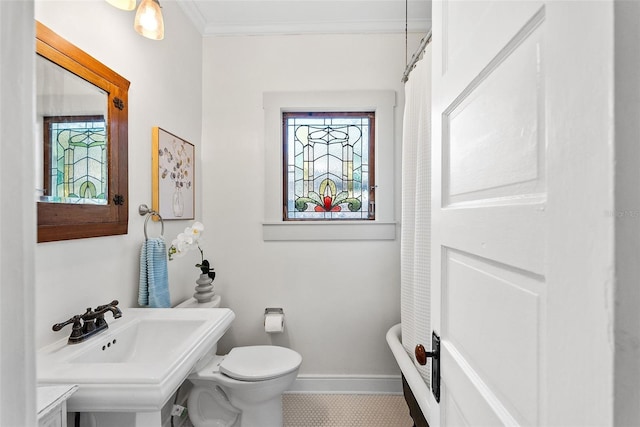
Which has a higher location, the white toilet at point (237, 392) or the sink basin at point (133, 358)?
the sink basin at point (133, 358)

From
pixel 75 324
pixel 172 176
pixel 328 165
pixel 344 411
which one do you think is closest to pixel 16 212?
pixel 75 324

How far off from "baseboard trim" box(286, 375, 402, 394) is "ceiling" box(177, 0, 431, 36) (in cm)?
237

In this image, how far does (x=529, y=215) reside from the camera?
1.27 ft

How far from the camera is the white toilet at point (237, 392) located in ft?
4.85

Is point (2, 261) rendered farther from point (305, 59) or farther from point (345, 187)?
point (305, 59)

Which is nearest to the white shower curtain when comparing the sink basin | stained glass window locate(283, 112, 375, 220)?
stained glass window locate(283, 112, 375, 220)

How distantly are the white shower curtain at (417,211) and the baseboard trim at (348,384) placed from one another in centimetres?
58

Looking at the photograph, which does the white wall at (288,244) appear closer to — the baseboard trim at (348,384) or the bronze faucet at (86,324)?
the baseboard trim at (348,384)

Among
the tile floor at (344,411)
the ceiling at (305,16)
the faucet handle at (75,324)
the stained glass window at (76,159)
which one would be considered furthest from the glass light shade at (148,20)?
the tile floor at (344,411)

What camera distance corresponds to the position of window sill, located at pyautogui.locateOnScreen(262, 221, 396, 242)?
210 cm

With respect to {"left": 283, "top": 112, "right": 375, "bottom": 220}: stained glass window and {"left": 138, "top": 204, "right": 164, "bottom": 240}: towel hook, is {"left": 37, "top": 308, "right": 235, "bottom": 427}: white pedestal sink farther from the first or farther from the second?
{"left": 283, "top": 112, "right": 375, "bottom": 220}: stained glass window

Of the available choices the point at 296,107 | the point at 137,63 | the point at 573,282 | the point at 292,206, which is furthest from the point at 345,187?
the point at 573,282

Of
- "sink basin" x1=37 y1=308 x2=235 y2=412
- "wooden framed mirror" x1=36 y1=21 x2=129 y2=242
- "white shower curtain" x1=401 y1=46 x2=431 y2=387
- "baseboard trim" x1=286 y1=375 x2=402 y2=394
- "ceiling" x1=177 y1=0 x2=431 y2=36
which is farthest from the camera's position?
"baseboard trim" x1=286 y1=375 x2=402 y2=394

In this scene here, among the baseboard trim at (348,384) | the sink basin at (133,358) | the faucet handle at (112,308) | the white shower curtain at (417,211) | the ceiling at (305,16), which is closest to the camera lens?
the sink basin at (133,358)
